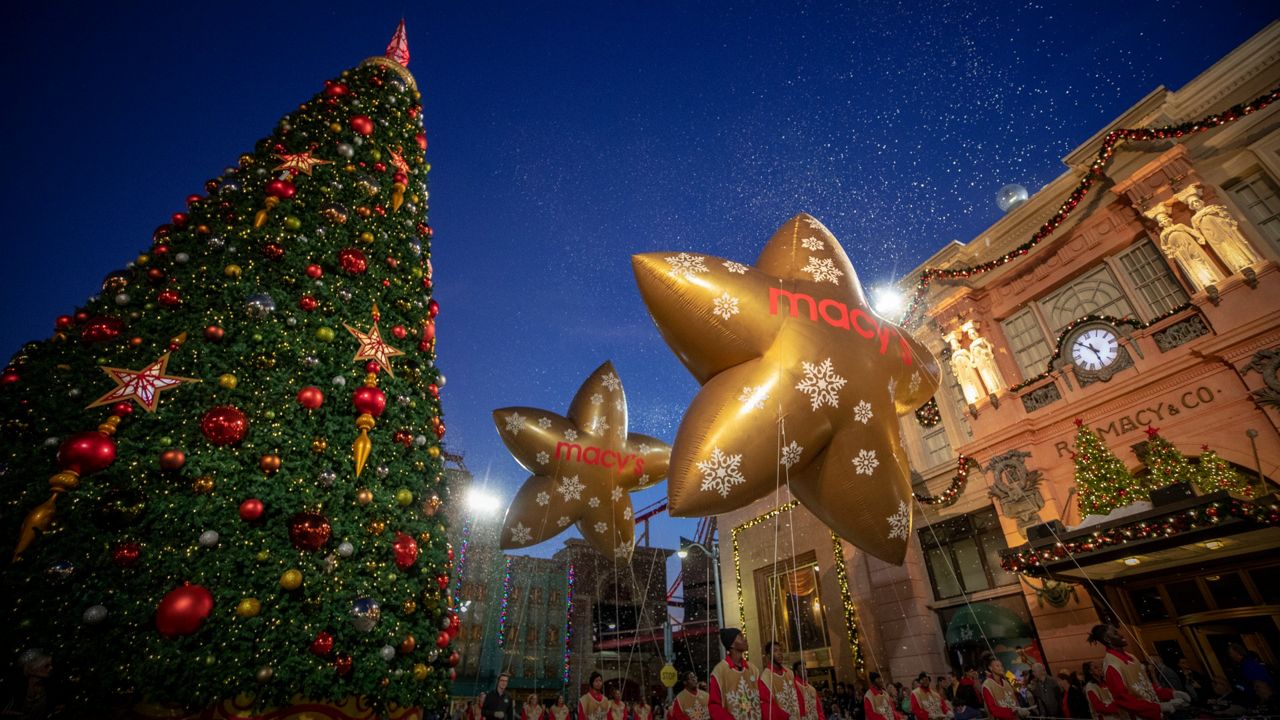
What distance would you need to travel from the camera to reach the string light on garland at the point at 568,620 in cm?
2970

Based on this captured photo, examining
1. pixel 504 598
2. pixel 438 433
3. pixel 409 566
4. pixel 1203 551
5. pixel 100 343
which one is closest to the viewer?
pixel 100 343

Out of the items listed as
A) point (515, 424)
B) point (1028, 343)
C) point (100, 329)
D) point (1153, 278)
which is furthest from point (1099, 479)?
point (100, 329)

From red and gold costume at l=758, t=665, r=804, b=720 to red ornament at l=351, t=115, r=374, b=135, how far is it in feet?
22.3

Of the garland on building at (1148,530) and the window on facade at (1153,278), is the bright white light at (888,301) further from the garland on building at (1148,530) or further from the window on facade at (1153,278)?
the garland on building at (1148,530)

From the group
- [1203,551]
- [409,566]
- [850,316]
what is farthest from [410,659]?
[1203,551]

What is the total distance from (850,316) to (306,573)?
154 inches

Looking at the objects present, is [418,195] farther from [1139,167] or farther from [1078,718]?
[1139,167]

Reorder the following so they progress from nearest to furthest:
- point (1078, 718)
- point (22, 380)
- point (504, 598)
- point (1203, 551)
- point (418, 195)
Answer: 1. point (22, 380)
2. point (418, 195)
3. point (1078, 718)
4. point (1203, 551)
5. point (504, 598)

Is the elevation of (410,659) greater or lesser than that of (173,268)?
lesser

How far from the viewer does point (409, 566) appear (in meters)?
3.30

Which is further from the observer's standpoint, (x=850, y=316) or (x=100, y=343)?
(x=850, y=316)

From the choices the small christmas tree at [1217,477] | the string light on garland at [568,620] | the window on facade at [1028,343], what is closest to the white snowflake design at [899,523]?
the small christmas tree at [1217,477]

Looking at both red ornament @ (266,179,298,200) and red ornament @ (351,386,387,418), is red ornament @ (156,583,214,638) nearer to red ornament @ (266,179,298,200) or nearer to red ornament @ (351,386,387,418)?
red ornament @ (351,386,387,418)

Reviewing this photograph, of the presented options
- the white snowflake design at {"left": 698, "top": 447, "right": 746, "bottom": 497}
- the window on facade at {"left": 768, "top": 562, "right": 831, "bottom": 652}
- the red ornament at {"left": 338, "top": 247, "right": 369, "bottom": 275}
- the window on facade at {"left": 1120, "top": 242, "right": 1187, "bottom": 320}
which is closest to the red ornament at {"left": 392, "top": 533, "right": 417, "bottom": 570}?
the white snowflake design at {"left": 698, "top": 447, "right": 746, "bottom": 497}
